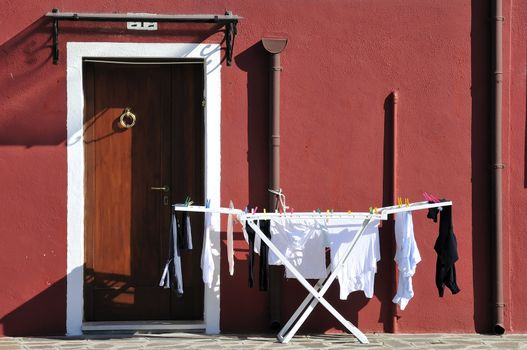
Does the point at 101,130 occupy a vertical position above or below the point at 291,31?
below

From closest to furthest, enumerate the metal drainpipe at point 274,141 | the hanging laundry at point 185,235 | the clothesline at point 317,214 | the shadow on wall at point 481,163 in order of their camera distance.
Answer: the clothesline at point 317,214, the hanging laundry at point 185,235, the metal drainpipe at point 274,141, the shadow on wall at point 481,163

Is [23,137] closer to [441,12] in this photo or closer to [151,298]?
[151,298]

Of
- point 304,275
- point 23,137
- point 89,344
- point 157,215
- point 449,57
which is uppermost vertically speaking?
point 449,57

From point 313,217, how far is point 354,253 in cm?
51

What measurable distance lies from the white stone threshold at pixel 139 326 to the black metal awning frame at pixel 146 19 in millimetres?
2372

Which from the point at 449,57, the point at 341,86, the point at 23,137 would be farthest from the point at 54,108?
the point at 449,57

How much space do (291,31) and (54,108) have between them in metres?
2.22

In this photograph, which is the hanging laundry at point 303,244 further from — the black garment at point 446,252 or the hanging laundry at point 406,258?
the black garment at point 446,252

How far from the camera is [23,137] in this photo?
26.0 ft

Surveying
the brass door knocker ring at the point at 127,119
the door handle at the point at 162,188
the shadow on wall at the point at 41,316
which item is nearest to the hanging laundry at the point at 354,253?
the door handle at the point at 162,188

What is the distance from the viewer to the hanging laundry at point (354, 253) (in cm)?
766

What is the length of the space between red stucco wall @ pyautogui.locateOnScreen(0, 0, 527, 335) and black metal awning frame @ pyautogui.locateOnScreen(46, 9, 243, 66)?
111 millimetres

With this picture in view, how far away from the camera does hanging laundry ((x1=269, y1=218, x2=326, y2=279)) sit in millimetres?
7688

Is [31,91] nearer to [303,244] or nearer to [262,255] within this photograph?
[262,255]
